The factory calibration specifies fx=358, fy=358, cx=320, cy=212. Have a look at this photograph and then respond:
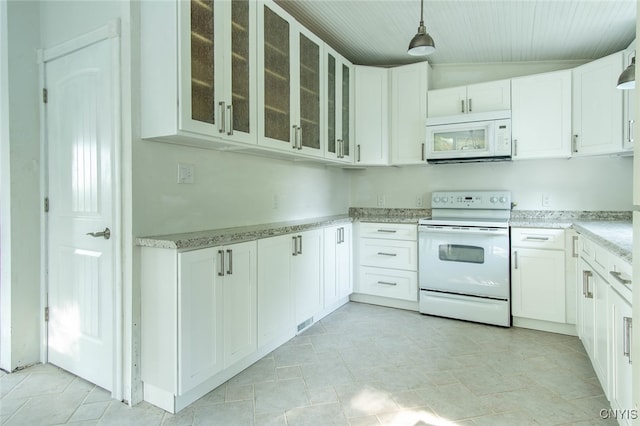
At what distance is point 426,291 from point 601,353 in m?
1.58

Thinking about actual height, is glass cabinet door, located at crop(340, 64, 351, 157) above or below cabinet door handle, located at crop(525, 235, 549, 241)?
above

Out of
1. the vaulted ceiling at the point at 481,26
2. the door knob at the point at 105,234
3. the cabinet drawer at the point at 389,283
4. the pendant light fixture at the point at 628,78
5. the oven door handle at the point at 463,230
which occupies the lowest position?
the cabinet drawer at the point at 389,283

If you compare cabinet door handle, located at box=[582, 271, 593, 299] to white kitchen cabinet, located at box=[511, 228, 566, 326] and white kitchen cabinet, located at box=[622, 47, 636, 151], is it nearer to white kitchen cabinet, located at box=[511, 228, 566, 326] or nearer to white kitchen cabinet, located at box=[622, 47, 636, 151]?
white kitchen cabinet, located at box=[511, 228, 566, 326]

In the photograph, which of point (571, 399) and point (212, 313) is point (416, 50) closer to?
point (212, 313)

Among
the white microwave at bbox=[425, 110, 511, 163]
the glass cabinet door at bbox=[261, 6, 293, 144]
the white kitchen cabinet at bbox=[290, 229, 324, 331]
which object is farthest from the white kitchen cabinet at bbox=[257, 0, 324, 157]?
the white microwave at bbox=[425, 110, 511, 163]

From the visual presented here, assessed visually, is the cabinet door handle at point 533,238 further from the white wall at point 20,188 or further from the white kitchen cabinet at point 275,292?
the white wall at point 20,188

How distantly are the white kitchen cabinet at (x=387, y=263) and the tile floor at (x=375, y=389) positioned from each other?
76 cm

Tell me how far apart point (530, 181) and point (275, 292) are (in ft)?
9.01

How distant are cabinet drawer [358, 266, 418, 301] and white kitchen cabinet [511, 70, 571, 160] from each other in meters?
1.53

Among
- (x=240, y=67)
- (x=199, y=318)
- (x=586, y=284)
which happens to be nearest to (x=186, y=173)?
(x=240, y=67)

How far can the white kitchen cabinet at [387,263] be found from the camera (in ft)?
11.7

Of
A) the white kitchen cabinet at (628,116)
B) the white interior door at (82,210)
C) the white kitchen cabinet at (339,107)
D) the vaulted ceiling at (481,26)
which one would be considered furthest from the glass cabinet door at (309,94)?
the white kitchen cabinet at (628,116)

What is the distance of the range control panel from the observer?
352 cm

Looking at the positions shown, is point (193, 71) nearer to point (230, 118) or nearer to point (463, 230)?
point (230, 118)
